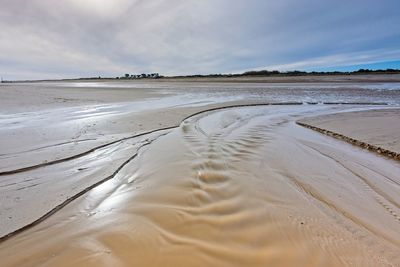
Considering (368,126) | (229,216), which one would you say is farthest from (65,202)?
(368,126)

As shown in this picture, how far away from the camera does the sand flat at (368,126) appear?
5.47 m

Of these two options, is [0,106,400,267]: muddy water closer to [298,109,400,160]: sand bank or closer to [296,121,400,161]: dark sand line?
[296,121,400,161]: dark sand line

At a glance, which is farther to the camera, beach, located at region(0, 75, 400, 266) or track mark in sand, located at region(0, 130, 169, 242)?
track mark in sand, located at region(0, 130, 169, 242)

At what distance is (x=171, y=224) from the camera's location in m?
2.40

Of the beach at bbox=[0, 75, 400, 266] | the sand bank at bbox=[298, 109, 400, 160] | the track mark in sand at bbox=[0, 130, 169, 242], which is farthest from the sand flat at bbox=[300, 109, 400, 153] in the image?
the track mark in sand at bbox=[0, 130, 169, 242]

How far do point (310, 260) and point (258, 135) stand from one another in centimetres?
419

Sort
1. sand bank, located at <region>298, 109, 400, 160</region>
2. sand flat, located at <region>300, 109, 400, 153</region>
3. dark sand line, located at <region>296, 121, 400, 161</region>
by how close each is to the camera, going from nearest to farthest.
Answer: dark sand line, located at <region>296, 121, 400, 161</region> < sand bank, located at <region>298, 109, 400, 160</region> < sand flat, located at <region>300, 109, 400, 153</region>

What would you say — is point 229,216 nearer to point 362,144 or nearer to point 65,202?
point 65,202

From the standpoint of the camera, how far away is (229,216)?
8.35ft

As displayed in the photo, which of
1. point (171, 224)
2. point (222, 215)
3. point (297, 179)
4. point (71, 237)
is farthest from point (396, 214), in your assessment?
point (71, 237)

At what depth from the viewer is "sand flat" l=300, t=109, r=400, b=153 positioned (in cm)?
547

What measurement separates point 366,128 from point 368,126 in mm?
289

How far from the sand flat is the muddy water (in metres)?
1.33

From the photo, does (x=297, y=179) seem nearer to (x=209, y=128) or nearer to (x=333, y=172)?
(x=333, y=172)
